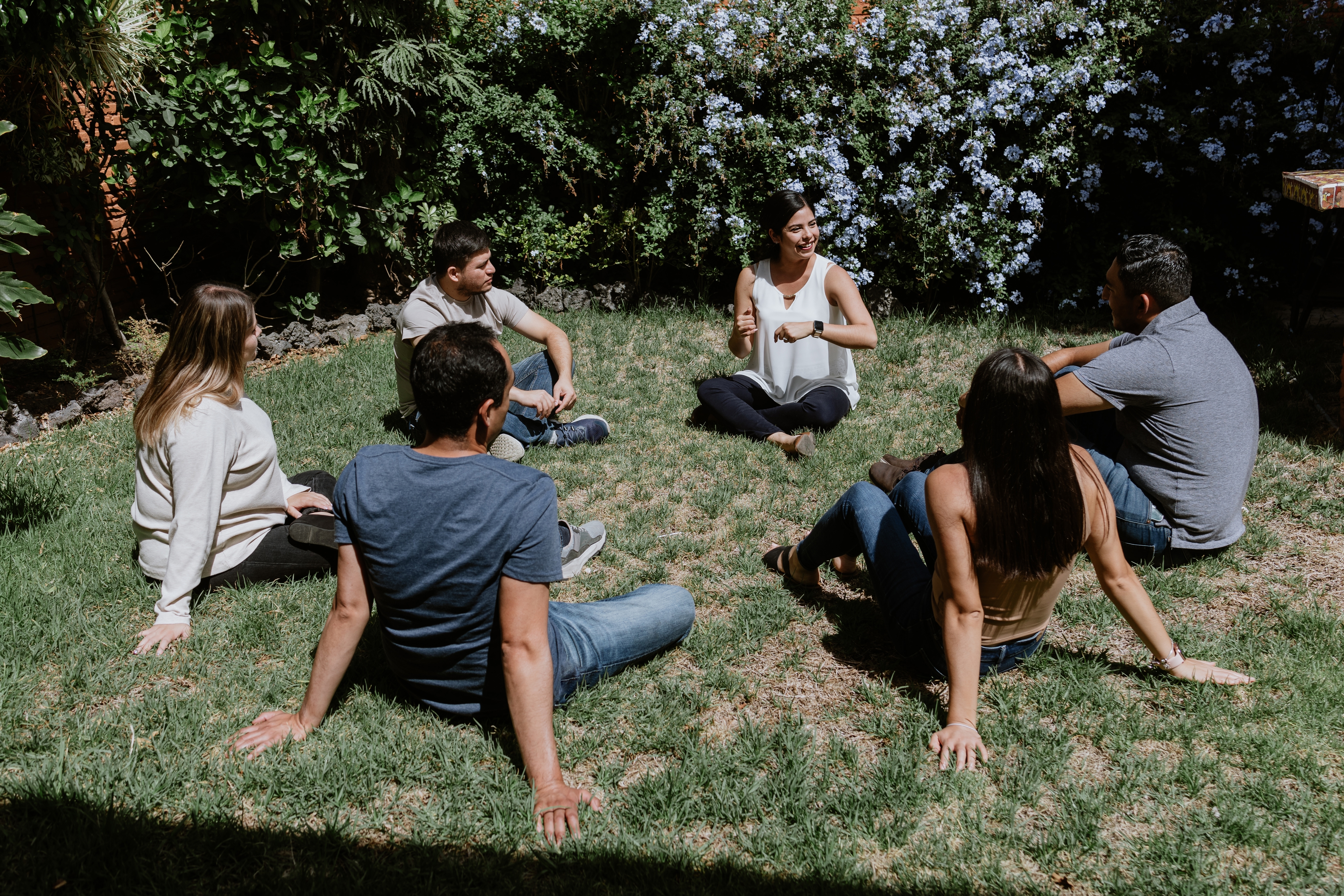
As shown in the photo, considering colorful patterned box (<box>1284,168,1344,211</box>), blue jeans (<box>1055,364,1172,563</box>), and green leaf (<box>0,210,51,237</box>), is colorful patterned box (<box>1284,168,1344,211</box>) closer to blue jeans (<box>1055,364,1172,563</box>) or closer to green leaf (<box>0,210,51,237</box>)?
blue jeans (<box>1055,364,1172,563</box>)

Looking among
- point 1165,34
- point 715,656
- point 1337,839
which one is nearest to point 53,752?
point 715,656

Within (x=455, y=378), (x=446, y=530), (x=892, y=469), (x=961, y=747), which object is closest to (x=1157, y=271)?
(x=892, y=469)

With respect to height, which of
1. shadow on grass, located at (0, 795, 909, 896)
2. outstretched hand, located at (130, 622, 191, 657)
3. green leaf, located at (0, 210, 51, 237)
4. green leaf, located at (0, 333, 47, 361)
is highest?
green leaf, located at (0, 210, 51, 237)

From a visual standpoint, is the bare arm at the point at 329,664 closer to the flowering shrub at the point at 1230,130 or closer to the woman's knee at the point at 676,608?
the woman's knee at the point at 676,608

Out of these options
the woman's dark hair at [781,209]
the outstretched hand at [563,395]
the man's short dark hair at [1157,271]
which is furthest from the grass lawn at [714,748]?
the woman's dark hair at [781,209]

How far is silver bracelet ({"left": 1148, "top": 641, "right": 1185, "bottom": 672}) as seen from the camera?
3252 mm

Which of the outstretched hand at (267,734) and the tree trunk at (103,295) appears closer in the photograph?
the outstretched hand at (267,734)

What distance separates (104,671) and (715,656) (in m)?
2.29

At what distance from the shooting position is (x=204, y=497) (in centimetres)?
348

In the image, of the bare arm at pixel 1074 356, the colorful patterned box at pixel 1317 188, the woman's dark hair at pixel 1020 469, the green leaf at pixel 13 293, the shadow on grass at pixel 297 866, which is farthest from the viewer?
the colorful patterned box at pixel 1317 188

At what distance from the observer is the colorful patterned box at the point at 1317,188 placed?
518cm

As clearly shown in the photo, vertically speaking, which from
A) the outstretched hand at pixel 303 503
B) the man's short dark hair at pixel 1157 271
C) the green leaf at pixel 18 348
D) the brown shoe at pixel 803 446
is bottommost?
the brown shoe at pixel 803 446

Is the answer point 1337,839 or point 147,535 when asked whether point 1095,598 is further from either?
point 147,535

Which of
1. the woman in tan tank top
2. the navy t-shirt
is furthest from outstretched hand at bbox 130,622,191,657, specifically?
the woman in tan tank top
